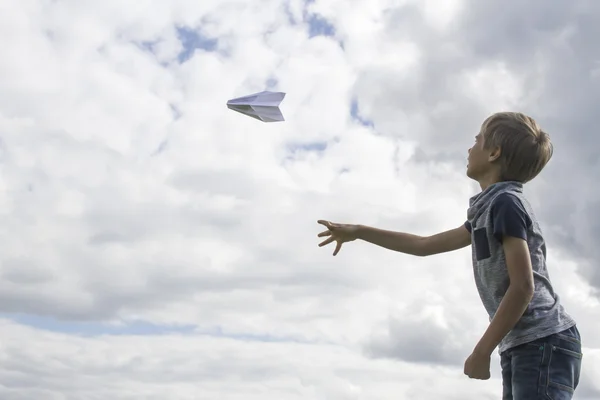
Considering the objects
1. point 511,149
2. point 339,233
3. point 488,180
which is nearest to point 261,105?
point 339,233

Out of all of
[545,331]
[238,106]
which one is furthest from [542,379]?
[238,106]

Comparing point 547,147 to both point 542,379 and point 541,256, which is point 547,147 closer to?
point 541,256

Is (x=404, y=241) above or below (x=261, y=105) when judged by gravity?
below

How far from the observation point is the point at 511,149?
717 centimetres

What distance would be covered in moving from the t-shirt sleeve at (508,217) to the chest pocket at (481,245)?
0.48 ft

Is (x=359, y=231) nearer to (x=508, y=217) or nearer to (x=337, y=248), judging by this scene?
(x=337, y=248)

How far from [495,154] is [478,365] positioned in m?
1.92

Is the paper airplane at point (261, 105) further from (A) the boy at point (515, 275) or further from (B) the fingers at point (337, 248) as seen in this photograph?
(A) the boy at point (515, 275)

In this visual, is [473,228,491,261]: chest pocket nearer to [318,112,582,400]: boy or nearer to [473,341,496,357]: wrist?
[318,112,582,400]: boy

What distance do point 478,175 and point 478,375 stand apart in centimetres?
190

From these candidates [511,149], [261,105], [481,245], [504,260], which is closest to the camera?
[504,260]

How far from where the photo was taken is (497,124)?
23.9 ft

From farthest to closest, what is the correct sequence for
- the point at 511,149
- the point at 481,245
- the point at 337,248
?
the point at 337,248, the point at 511,149, the point at 481,245

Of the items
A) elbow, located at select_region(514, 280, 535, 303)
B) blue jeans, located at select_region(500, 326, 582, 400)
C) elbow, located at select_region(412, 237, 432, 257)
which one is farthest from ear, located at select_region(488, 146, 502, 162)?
blue jeans, located at select_region(500, 326, 582, 400)
